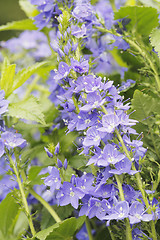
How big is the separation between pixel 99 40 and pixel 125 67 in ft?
0.31

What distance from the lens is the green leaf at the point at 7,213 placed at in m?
0.62

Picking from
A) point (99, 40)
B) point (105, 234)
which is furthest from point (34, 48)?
point (105, 234)

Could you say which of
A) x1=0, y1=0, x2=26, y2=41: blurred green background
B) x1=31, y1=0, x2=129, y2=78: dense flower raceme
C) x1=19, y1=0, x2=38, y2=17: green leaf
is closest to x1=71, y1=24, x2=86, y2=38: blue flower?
x1=31, y1=0, x2=129, y2=78: dense flower raceme

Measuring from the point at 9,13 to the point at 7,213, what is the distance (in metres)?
1.25

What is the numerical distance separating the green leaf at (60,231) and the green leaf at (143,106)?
179 mm

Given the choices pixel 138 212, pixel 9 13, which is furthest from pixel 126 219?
pixel 9 13

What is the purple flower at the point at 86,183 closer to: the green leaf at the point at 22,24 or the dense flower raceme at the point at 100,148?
the dense flower raceme at the point at 100,148

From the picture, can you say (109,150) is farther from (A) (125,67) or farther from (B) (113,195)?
(A) (125,67)

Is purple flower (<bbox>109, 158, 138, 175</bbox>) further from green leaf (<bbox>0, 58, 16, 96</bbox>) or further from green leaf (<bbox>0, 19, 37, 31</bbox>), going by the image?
green leaf (<bbox>0, 19, 37, 31</bbox>)

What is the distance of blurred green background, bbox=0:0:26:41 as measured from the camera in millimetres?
1433

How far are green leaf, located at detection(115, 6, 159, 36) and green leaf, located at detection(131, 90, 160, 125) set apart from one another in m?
0.23

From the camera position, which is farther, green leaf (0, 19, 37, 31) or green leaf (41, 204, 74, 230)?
green leaf (0, 19, 37, 31)

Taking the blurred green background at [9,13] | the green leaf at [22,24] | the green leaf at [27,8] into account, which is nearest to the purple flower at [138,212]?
the green leaf at [22,24]

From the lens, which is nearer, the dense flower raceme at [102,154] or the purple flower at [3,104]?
the dense flower raceme at [102,154]
